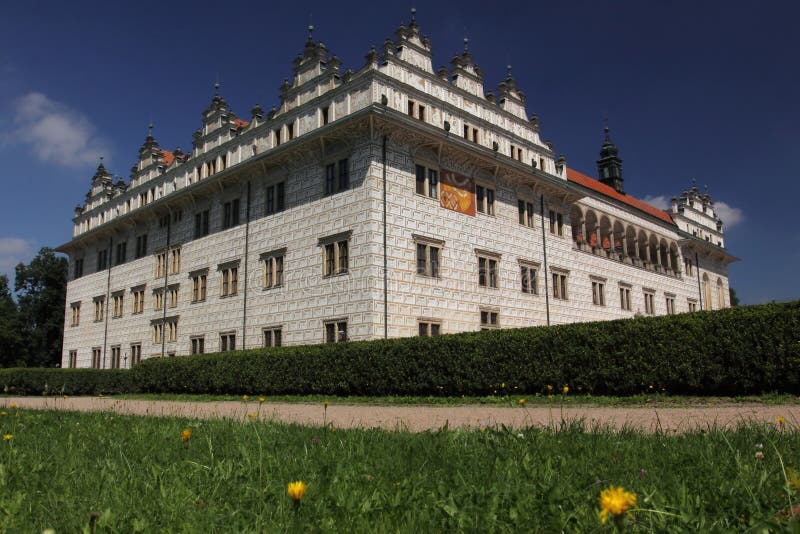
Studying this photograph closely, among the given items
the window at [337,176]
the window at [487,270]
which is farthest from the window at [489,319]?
the window at [337,176]

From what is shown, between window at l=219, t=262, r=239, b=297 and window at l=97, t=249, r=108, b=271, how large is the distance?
17.2 m

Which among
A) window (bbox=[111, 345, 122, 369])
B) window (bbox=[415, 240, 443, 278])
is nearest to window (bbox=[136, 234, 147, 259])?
window (bbox=[111, 345, 122, 369])

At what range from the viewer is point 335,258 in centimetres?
2736

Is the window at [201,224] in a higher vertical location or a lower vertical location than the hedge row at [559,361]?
higher

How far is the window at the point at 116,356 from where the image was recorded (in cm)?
4170

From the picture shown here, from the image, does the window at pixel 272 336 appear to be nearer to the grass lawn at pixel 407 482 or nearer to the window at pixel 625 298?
the grass lawn at pixel 407 482

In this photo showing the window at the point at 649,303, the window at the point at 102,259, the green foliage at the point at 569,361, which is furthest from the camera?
the window at the point at 102,259

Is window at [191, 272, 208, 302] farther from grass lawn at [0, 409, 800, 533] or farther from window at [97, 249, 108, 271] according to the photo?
grass lawn at [0, 409, 800, 533]

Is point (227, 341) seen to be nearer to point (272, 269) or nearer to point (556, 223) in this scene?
point (272, 269)

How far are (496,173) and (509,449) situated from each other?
28.6 metres

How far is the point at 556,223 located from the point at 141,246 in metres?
27.7

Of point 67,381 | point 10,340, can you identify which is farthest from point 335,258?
point 10,340

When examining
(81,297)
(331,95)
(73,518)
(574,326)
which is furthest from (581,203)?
(73,518)

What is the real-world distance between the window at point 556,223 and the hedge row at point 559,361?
1883 centimetres
